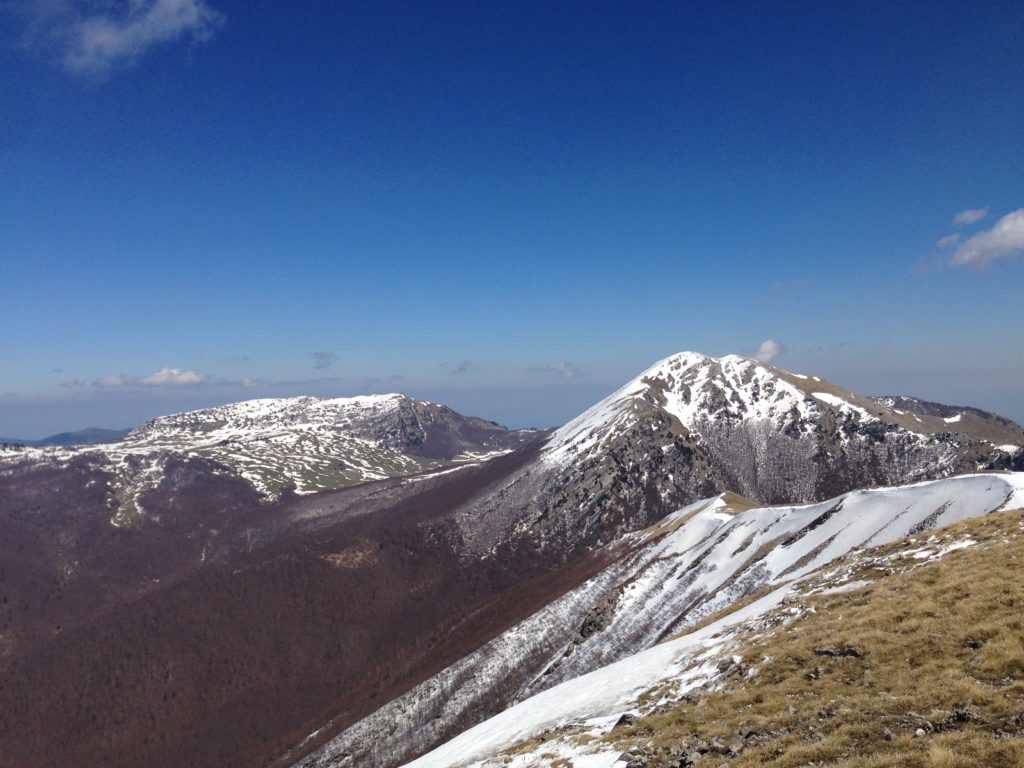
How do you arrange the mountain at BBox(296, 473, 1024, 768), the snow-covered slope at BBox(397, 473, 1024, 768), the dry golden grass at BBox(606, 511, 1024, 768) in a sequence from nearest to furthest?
1. the dry golden grass at BBox(606, 511, 1024, 768)
2. the snow-covered slope at BBox(397, 473, 1024, 768)
3. the mountain at BBox(296, 473, 1024, 768)

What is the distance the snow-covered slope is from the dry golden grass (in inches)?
178

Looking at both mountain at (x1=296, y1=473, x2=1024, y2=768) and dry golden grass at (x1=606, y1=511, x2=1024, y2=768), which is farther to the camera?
mountain at (x1=296, y1=473, x2=1024, y2=768)

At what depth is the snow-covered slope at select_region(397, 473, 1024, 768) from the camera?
1411 inches

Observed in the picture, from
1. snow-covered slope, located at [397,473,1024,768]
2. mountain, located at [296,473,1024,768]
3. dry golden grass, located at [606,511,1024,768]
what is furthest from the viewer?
mountain, located at [296,473,1024,768]

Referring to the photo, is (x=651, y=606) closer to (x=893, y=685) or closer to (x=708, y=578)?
(x=708, y=578)

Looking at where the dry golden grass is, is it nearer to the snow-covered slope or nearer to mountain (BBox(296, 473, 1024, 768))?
the snow-covered slope

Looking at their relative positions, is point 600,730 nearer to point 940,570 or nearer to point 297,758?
point 940,570

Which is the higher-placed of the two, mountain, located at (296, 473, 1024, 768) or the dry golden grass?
the dry golden grass

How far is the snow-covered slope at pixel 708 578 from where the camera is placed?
1411 inches

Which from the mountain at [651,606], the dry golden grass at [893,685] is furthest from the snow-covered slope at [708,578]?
the dry golden grass at [893,685]

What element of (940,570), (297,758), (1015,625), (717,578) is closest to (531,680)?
(717,578)

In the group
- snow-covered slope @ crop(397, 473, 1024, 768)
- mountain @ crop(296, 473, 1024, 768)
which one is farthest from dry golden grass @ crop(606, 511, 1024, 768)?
mountain @ crop(296, 473, 1024, 768)

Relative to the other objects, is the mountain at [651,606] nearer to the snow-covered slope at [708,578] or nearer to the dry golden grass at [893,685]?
the snow-covered slope at [708,578]

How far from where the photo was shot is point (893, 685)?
22.1m
